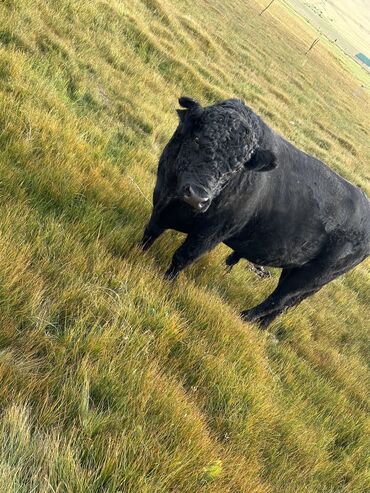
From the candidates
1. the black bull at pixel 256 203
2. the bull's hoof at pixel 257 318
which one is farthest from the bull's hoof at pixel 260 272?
the bull's hoof at pixel 257 318

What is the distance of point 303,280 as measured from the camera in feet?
19.2

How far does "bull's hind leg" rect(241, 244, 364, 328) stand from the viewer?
5.67 meters

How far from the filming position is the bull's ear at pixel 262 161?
4.10m

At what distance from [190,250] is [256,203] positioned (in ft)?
2.93

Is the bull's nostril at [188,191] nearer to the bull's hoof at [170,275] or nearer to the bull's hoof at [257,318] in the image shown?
the bull's hoof at [170,275]

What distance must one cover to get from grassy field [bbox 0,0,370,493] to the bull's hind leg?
27 cm

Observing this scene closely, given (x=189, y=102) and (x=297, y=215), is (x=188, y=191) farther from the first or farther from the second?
(x=297, y=215)

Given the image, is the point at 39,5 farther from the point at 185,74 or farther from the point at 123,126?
the point at 185,74

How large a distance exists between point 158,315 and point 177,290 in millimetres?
735

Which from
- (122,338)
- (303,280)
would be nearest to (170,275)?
(122,338)

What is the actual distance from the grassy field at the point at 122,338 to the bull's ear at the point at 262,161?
1.28 m

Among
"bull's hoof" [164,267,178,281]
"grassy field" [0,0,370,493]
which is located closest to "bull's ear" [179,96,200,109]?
"grassy field" [0,0,370,493]

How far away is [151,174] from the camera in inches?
263

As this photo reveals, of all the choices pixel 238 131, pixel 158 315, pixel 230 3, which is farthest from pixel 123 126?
pixel 230 3
